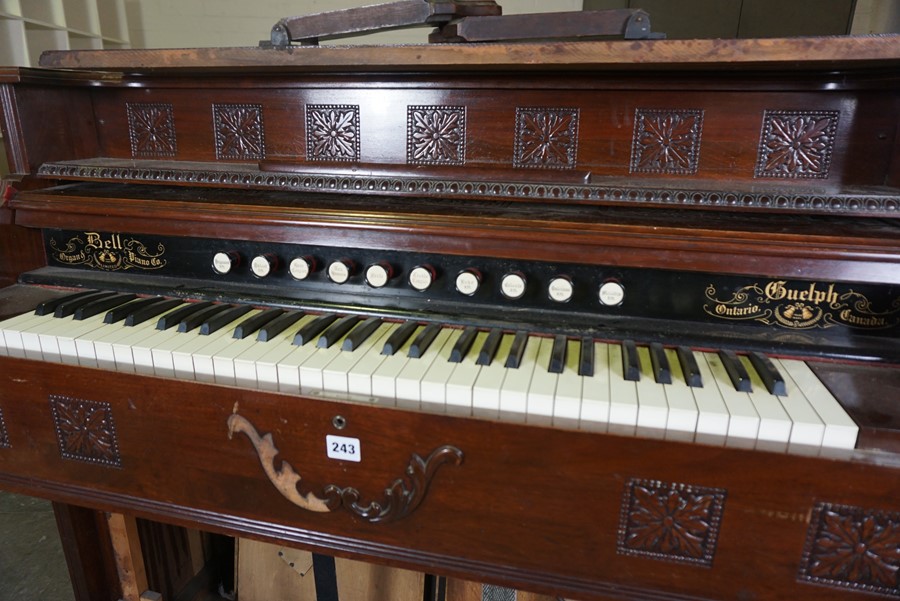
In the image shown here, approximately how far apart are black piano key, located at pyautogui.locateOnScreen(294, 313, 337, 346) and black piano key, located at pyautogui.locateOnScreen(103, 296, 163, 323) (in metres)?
0.43

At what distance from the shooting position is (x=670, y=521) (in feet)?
3.22

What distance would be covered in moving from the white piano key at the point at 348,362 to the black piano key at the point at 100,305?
63 cm

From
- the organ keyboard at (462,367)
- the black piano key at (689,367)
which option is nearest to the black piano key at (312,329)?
the organ keyboard at (462,367)

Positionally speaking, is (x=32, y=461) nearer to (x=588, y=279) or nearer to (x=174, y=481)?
(x=174, y=481)

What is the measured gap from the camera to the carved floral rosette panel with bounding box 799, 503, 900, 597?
907 millimetres

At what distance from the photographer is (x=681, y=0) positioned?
9.53 feet

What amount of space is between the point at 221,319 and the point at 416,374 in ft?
1.65

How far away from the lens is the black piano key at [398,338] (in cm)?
112

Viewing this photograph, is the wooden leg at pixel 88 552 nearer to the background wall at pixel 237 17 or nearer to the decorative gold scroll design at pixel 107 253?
the decorative gold scroll design at pixel 107 253

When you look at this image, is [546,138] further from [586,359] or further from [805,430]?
[805,430]

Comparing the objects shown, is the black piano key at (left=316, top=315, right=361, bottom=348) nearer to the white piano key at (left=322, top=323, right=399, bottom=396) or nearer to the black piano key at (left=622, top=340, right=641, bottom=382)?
the white piano key at (left=322, top=323, right=399, bottom=396)

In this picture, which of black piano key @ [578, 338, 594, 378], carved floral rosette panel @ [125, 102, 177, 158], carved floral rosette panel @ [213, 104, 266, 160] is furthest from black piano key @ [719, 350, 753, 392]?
carved floral rosette panel @ [125, 102, 177, 158]

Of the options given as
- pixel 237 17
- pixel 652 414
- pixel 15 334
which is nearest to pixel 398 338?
pixel 652 414

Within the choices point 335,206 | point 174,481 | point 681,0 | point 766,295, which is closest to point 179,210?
point 335,206
